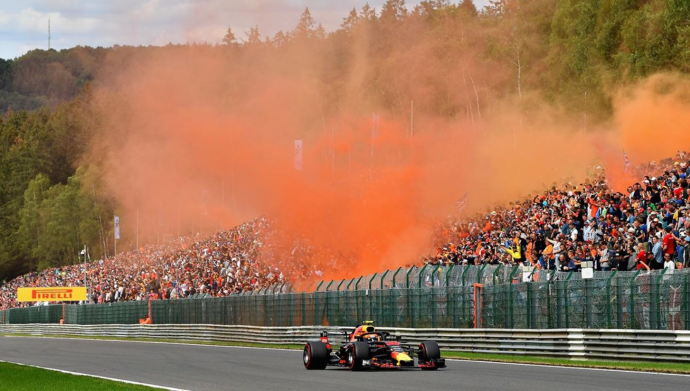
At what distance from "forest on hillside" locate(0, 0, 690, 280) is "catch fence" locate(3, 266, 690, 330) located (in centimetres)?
2391

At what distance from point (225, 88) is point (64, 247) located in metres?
79.6

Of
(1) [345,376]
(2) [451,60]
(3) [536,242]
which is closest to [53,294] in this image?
(2) [451,60]

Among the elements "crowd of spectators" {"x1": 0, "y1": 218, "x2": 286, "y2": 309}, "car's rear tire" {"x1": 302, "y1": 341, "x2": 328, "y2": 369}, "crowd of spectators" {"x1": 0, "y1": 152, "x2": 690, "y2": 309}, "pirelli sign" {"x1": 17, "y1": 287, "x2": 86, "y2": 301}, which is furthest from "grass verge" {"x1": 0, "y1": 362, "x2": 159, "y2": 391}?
"pirelli sign" {"x1": 17, "y1": 287, "x2": 86, "y2": 301}

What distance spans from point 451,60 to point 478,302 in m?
59.5

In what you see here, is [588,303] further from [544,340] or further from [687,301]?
[687,301]

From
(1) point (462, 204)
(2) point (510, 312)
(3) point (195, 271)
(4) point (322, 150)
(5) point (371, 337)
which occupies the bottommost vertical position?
(5) point (371, 337)

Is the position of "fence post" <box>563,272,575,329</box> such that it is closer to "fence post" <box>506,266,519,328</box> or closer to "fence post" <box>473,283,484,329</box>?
"fence post" <box>506,266,519,328</box>

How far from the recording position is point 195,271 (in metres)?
65.8

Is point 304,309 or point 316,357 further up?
point 304,309

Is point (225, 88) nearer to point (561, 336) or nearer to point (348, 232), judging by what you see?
point (348, 232)

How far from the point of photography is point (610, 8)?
6175cm

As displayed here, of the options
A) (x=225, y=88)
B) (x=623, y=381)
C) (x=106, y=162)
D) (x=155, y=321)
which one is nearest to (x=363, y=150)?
(x=225, y=88)

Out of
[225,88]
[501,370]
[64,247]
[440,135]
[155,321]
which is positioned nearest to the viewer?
[501,370]

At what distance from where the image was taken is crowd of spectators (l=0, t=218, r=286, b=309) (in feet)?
193
